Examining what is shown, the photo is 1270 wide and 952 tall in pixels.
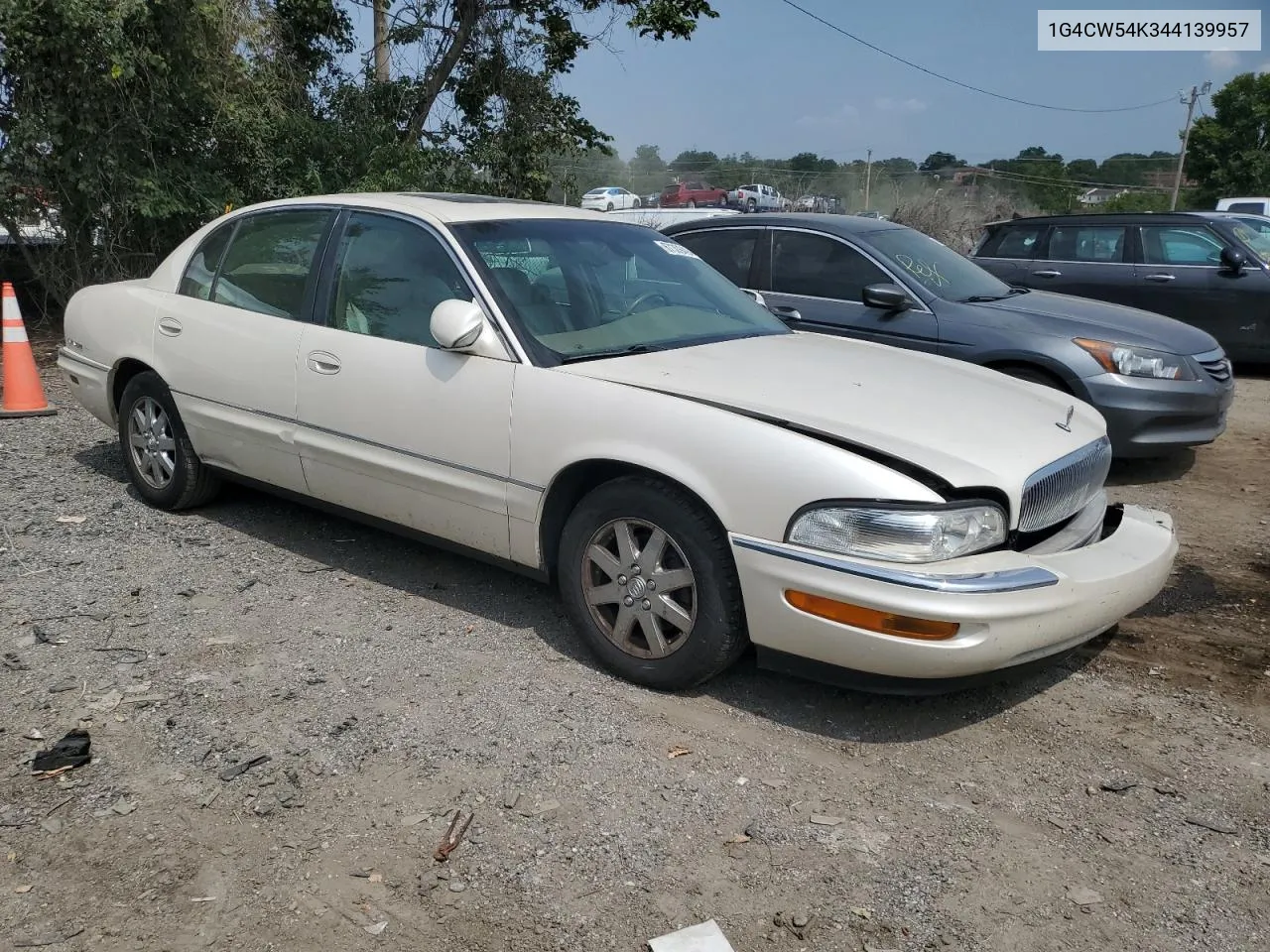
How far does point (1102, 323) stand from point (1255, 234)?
5217 millimetres

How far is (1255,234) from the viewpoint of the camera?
412 inches

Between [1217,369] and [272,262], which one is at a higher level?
[272,262]

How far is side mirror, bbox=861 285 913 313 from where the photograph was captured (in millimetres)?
6395

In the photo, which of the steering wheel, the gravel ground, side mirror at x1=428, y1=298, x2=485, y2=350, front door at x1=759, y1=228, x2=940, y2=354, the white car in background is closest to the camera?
the gravel ground

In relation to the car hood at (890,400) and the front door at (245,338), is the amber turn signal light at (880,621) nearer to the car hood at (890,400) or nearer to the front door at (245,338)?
the car hood at (890,400)

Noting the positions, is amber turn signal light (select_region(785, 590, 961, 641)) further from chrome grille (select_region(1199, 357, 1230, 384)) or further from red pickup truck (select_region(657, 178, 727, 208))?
red pickup truck (select_region(657, 178, 727, 208))

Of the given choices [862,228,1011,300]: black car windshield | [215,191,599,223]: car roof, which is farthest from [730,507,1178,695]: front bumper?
[862,228,1011,300]: black car windshield

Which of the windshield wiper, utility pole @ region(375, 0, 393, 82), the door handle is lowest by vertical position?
the door handle

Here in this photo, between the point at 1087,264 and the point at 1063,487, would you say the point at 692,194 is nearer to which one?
the point at 1087,264

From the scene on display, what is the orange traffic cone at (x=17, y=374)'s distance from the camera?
752cm

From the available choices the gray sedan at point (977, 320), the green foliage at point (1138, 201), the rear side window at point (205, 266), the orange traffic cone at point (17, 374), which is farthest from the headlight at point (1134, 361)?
the green foliage at point (1138, 201)

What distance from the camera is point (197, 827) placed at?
287 cm

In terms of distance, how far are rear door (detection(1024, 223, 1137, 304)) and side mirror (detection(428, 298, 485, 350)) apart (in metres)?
8.08

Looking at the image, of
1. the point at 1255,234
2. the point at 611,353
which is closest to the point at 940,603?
the point at 611,353
